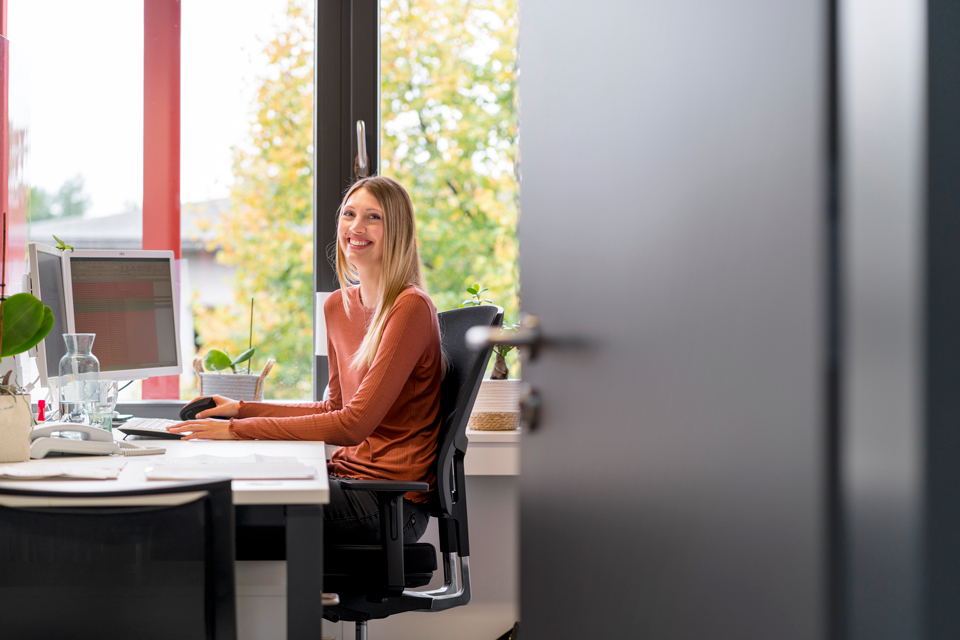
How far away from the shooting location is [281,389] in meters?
2.73

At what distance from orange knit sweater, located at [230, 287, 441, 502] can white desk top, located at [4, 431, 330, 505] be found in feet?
0.18

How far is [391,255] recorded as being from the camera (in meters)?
1.97

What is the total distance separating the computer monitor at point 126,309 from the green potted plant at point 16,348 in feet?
1.80

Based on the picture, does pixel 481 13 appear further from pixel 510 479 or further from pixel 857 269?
pixel 857 269

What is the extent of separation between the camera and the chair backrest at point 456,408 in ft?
5.61

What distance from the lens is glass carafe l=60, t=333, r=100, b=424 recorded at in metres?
1.69

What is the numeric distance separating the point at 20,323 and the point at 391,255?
2.81 ft

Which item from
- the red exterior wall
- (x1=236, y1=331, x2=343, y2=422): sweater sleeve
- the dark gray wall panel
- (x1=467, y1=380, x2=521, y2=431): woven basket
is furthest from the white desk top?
the red exterior wall

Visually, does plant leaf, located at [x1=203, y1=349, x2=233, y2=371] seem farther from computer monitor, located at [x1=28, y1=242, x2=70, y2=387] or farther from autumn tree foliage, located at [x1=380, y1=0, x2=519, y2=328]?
autumn tree foliage, located at [x1=380, y1=0, x2=519, y2=328]

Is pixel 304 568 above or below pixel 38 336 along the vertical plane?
below

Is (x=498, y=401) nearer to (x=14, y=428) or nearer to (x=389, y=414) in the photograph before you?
(x=389, y=414)

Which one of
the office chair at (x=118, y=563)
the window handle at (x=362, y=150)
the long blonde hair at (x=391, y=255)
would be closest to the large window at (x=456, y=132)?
the window handle at (x=362, y=150)

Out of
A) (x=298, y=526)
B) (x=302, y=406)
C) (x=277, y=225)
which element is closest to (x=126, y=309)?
(x=302, y=406)

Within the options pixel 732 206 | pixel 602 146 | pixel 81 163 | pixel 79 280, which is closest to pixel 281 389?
pixel 79 280
